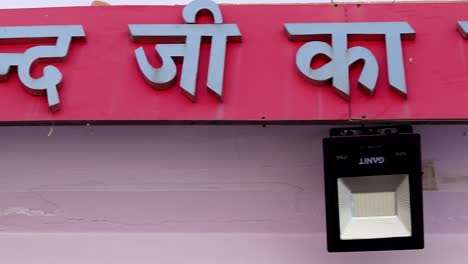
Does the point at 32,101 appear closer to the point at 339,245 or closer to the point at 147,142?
the point at 147,142

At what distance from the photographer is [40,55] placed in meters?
Result: 2.79

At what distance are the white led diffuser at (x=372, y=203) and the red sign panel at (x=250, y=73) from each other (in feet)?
1.07

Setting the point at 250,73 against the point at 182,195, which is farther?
the point at 182,195

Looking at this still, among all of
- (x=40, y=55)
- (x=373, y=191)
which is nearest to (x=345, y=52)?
(x=373, y=191)

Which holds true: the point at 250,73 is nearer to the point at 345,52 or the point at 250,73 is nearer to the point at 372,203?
the point at 345,52

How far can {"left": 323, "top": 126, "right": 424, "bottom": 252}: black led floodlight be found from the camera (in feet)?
8.74

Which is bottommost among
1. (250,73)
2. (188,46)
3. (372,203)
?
(372,203)

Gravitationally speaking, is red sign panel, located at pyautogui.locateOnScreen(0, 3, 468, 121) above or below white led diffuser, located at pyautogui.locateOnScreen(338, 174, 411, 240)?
above

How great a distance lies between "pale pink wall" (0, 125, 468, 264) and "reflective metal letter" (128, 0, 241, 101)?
38cm

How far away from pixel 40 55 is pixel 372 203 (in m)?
1.69

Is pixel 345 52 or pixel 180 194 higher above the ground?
pixel 345 52

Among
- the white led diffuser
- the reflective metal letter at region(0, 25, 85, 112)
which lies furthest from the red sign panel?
the white led diffuser

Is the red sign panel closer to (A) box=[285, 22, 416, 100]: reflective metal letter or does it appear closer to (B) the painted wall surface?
(A) box=[285, 22, 416, 100]: reflective metal letter

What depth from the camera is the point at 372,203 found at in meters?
2.73
